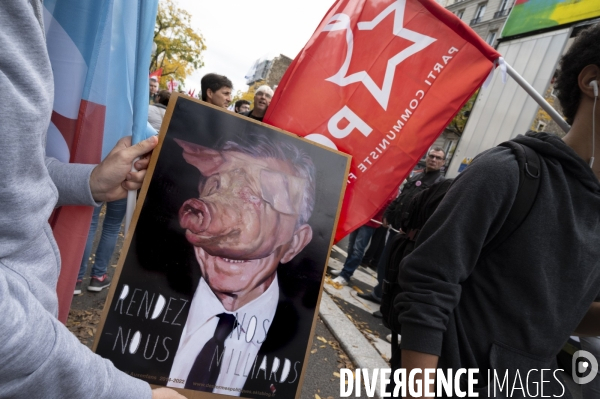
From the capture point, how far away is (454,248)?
107 cm

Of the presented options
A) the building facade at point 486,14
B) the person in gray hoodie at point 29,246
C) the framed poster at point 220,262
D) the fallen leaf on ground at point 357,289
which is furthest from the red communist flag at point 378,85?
the building facade at point 486,14

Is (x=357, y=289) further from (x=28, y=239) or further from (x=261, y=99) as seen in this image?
(x=28, y=239)

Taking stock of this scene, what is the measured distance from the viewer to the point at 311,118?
1.71 metres

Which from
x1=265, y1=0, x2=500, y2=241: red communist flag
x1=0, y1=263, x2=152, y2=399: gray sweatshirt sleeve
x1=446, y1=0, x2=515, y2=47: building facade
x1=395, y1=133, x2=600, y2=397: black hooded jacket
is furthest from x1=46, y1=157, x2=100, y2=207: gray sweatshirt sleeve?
x1=446, y1=0, x2=515, y2=47: building facade

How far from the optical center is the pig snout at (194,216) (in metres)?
1.18

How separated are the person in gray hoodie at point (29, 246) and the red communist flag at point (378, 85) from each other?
3.82ft

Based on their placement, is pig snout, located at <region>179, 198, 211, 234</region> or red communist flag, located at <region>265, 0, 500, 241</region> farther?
red communist flag, located at <region>265, 0, 500, 241</region>

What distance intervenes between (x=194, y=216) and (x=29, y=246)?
0.52 meters

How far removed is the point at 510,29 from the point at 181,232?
6774 mm

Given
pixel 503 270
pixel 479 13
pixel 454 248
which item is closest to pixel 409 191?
pixel 503 270

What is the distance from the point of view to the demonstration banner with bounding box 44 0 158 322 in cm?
130

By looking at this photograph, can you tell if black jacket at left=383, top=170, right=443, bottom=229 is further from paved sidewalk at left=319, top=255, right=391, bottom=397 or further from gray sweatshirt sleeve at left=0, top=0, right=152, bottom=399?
gray sweatshirt sleeve at left=0, top=0, right=152, bottom=399

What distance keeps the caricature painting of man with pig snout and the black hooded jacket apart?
45 cm

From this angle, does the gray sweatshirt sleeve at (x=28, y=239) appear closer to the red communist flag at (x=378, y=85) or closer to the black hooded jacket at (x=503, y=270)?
the black hooded jacket at (x=503, y=270)
